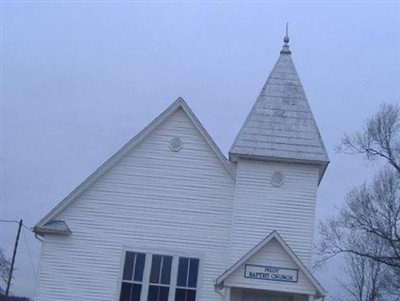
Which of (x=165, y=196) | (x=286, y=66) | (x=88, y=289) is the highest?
(x=286, y=66)

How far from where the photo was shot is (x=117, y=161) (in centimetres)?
2180

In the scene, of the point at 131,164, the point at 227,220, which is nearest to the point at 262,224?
the point at 227,220

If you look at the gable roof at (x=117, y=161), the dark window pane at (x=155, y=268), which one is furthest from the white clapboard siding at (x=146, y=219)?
the dark window pane at (x=155, y=268)

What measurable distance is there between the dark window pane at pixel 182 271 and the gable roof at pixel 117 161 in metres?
2.92

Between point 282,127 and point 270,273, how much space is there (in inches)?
191

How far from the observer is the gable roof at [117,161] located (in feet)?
69.4

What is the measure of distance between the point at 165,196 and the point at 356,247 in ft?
70.7

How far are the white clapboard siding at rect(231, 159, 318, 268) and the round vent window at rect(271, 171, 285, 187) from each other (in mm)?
84

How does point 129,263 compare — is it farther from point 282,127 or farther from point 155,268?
point 282,127

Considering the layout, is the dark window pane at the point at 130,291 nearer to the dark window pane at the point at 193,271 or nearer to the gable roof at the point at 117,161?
the dark window pane at the point at 193,271

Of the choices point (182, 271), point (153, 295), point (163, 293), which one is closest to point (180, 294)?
point (163, 293)

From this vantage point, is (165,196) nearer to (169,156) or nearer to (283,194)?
(169,156)

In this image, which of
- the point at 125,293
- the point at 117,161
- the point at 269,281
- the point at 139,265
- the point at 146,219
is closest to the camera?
the point at 269,281

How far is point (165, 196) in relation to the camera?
21.5 m
